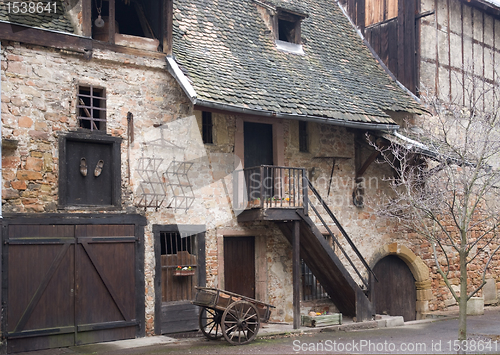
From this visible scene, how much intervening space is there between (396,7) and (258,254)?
26.6 feet

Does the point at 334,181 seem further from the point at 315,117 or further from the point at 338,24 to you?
the point at 338,24

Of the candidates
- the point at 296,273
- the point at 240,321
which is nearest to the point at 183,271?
the point at 240,321

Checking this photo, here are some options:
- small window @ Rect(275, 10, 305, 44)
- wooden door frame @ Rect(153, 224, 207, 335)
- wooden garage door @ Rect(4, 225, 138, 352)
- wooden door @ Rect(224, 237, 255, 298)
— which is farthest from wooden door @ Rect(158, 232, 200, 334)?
small window @ Rect(275, 10, 305, 44)

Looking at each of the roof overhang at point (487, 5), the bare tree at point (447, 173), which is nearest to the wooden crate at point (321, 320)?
the bare tree at point (447, 173)

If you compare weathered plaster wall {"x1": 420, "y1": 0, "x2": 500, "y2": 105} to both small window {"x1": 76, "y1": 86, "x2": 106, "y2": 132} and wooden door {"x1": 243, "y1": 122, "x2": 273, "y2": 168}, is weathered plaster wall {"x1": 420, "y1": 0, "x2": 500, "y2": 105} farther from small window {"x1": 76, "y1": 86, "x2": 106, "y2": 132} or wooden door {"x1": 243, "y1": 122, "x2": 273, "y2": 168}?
small window {"x1": 76, "y1": 86, "x2": 106, "y2": 132}

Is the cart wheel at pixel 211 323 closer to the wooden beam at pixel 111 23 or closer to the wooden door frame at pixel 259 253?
the wooden door frame at pixel 259 253

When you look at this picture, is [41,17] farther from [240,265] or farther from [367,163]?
[367,163]

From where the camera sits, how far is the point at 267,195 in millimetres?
12445

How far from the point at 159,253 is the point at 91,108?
2.93 meters

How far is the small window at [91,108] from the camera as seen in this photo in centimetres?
1049

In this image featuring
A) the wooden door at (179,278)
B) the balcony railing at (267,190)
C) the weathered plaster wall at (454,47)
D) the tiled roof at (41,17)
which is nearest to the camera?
the tiled roof at (41,17)

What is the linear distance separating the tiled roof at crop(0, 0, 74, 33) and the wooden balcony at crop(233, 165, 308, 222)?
4431 millimetres

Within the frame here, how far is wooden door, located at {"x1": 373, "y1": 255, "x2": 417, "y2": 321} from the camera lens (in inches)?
586

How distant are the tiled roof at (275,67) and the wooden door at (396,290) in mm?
3859
